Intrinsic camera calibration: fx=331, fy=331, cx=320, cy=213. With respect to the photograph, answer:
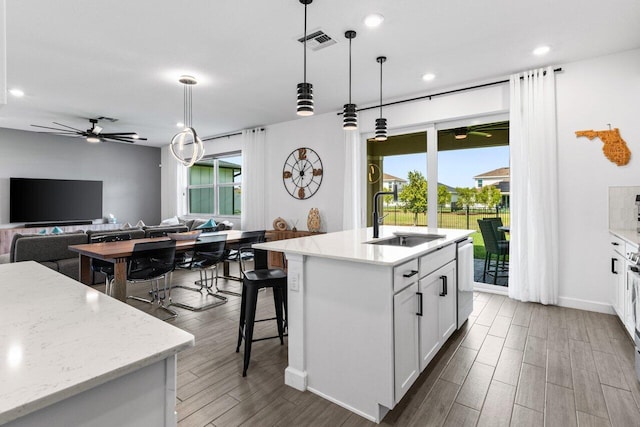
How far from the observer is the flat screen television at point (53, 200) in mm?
6445

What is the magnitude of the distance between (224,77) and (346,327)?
3414 mm

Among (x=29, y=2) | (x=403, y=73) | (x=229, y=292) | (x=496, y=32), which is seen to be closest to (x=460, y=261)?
(x=496, y=32)

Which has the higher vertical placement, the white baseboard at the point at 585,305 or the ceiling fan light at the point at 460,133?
the ceiling fan light at the point at 460,133

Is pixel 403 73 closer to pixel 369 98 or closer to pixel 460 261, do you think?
pixel 369 98

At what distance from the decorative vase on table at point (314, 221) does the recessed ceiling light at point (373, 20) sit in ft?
10.7

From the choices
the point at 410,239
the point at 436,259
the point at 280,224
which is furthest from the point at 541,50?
the point at 280,224

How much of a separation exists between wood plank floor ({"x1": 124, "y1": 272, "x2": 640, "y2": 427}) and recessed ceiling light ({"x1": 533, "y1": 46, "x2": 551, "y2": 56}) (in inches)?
104

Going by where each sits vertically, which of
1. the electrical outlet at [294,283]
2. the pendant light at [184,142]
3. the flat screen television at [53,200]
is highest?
the pendant light at [184,142]

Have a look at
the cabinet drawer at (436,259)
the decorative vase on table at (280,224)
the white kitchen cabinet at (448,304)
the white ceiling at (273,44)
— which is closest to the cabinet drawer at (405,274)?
the cabinet drawer at (436,259)

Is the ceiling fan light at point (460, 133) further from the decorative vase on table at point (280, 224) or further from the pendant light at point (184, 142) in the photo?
the pendant light at point (184, 142)

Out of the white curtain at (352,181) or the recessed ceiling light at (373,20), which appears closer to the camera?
the recessed ceiling light at (373,20)

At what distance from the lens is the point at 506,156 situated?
13.6 ft

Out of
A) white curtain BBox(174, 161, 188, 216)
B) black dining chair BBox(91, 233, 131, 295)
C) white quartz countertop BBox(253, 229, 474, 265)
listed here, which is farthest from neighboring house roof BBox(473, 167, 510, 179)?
white curtain BBox(174, 161, 188, 216)

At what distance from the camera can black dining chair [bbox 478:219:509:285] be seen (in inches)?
165
